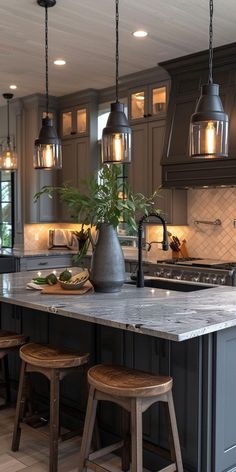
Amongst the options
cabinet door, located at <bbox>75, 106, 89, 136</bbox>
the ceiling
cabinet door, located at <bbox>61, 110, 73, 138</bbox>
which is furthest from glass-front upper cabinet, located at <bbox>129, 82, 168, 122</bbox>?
cabinet door, located at <bbox>61, 110, 73, 138</bbox>

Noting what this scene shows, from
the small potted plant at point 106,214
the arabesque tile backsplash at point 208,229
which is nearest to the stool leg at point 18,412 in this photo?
the small potted plant at point 106,214

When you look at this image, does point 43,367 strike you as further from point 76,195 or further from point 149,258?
point 149,258

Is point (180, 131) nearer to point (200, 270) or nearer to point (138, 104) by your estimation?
point (138, 104)

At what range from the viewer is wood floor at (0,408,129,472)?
2.80 meters

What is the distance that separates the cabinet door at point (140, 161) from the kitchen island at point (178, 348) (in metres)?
2.54

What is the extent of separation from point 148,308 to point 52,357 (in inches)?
22.5

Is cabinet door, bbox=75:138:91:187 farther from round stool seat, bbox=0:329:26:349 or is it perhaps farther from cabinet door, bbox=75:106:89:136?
round stool seat, bbox=0:329:26:349

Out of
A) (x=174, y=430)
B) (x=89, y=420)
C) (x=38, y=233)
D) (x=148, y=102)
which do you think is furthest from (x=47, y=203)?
(x=174, y=430)

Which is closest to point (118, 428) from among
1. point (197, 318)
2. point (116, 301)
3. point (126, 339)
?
point (126, 339)

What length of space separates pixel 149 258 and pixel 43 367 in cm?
296

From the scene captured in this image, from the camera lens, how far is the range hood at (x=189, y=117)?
4.59 meters

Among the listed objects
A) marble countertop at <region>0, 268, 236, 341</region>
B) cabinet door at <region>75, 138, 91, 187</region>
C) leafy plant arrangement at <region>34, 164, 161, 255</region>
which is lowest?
marble countertop at <region>0, 268, 236, 341</region>

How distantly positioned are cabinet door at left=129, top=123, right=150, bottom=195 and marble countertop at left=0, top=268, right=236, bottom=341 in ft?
7.42

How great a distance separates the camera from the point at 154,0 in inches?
142
